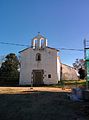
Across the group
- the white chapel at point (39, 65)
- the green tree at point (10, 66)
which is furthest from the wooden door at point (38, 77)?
the green tree at point (10, 66)

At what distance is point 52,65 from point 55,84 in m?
3.62

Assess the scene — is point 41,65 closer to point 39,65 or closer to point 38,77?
point 39,65

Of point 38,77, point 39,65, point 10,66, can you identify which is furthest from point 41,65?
point 10,66

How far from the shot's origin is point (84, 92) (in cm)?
1412

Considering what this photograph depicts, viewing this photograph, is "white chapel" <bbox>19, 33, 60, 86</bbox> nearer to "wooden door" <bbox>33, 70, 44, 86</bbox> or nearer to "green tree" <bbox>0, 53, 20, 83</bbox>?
"wooden door" <bbox>33, 70, 44, 86</bbox>

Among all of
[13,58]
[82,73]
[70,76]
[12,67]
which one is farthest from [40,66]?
[13,58]

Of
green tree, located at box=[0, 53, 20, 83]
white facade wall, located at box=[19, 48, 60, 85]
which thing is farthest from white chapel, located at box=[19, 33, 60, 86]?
green tree, located at box=[0, 53, 20, 83]

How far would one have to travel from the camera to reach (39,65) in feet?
121

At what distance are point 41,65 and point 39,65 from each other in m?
0.39

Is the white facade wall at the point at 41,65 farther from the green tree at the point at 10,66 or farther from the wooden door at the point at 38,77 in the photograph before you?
the green tree at the point at 10,66

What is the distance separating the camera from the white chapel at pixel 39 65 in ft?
120

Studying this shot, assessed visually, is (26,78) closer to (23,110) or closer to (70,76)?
(70,76)

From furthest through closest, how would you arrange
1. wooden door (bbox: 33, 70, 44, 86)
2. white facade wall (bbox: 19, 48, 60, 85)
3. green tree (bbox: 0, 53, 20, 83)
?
green tree (bbox: 0, 53, 20, 83), wooden door (bbox: 33, 70, 44, 86), white facade wall (bbox: 19, 48, 60, 85)

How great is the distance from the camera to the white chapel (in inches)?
1438
